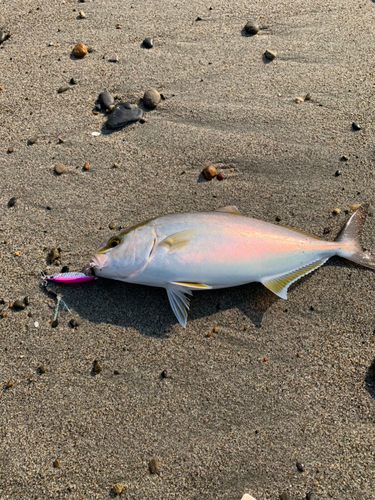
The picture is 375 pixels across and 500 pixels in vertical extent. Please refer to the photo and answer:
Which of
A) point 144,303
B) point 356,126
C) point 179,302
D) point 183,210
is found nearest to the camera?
point 179,302

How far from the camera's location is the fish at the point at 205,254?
2.67 m

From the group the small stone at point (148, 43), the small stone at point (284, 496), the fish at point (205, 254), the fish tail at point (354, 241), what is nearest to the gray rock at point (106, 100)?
the small stone at point (148, 43)

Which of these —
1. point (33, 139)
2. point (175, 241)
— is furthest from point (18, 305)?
point (33, 139)

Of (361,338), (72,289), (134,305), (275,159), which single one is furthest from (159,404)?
(275,159)

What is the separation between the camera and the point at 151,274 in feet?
8.82

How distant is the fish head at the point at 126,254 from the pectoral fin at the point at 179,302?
0.34 metres

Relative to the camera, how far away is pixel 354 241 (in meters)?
2.94

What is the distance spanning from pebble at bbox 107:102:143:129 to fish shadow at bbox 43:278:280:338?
152 cm

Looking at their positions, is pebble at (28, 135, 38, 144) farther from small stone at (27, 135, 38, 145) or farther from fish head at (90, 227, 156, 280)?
fish head at (90, 227, 156, 280)

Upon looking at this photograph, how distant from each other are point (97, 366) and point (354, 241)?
7.80 ft

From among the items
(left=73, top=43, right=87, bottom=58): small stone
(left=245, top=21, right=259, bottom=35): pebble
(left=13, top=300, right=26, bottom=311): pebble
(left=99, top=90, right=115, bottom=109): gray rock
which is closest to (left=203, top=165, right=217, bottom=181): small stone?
(left=99, top=90, right=115, bottom=109): gray rock

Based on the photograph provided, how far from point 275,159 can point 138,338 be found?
6.69 feet

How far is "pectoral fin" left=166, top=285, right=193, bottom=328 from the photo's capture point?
9.11 feet

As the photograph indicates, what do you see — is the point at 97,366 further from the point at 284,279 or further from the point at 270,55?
the point at 270,55
